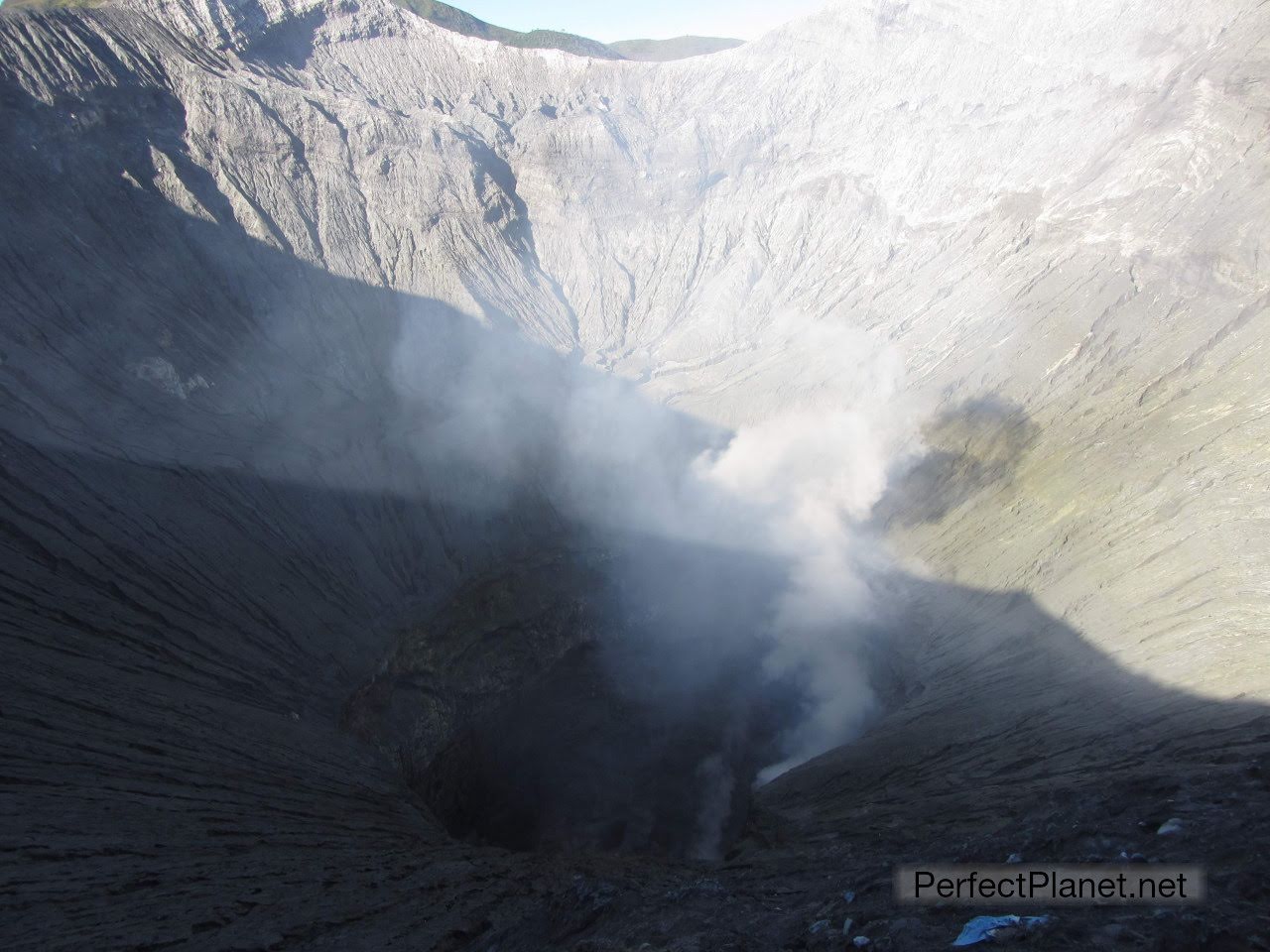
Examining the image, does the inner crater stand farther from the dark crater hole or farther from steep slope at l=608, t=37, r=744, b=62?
steep slope at l=608, t=37, r=744, b=62

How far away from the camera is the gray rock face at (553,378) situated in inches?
780

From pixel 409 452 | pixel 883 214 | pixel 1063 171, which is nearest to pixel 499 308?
pixel 409 452

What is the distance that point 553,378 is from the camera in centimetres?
6000

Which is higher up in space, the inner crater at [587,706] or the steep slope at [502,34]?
the steep slope at [502,34]

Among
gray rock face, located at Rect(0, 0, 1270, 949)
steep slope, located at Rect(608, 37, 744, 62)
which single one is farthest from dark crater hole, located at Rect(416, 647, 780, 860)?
steep slope, located at Rect(608, 37, 744, 62)

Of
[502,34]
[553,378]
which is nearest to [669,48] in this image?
[502,34]

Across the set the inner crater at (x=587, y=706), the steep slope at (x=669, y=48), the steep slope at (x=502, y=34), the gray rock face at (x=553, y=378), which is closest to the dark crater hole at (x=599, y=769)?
the inner crater at (x=587, y=706)

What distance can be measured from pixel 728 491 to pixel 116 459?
110 feet

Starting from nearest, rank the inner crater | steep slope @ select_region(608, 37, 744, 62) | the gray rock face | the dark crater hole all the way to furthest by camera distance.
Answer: the gray rock face < the dark crater hole < the inner crater < steep slope @ select_region(608, 37, 744, 62)

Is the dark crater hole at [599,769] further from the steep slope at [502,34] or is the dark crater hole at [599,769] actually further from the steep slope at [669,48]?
the steep slope at [669,48]

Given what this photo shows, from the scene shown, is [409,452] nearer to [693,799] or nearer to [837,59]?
[693,799]

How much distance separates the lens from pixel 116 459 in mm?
34688

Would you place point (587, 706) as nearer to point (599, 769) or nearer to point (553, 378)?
point (599, 769)

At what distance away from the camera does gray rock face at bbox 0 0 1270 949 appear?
19812 millimetres
